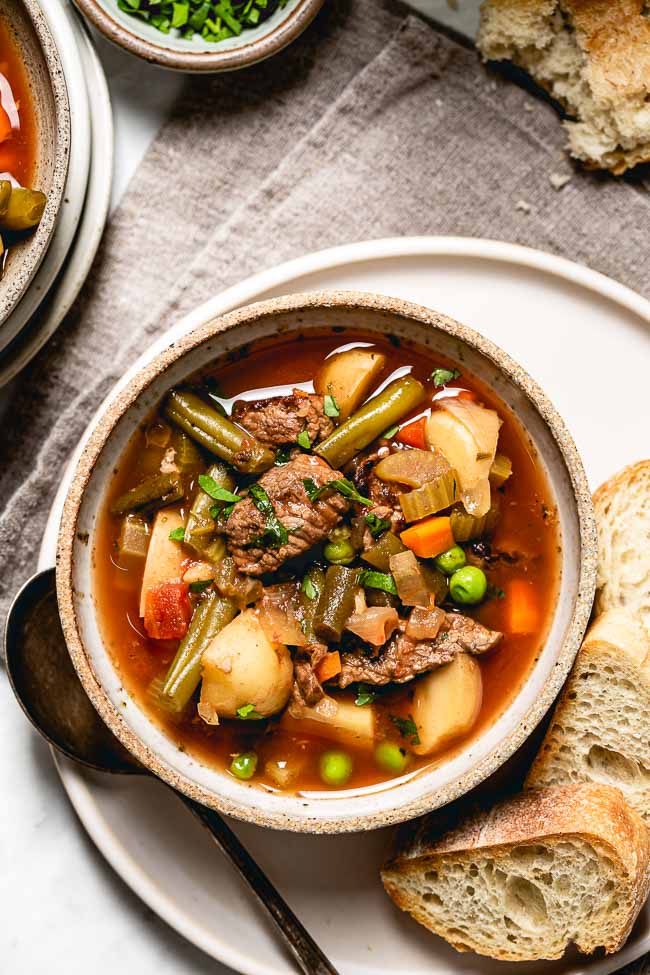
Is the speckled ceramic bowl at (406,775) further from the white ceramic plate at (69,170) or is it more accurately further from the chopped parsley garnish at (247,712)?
the white ceramic plate at (69,170)

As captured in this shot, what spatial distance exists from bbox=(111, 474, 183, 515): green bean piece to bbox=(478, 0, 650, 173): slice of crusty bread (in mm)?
1745

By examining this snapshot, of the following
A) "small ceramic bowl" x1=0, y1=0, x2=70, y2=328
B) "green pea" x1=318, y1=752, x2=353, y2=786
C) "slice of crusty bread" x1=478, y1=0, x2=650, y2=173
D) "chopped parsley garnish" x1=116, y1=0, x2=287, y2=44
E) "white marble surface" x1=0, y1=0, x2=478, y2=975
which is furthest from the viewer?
"white marble surface" x1=0, y1=0, x2=478, y2=975

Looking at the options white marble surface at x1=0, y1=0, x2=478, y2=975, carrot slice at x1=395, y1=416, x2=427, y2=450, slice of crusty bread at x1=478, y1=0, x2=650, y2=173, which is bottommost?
white marble surface at x1=0, y1=0, x2=478, y2=975

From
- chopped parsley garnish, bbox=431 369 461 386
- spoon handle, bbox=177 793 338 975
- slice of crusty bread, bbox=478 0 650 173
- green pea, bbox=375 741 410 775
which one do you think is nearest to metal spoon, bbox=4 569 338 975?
spoon handle, bbox=177 793 338 975

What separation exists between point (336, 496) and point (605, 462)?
36.0 inches

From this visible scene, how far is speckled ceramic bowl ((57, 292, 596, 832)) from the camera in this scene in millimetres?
2619

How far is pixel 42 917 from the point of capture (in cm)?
346

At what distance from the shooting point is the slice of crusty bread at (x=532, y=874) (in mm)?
2836

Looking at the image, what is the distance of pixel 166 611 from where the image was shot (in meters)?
2.81

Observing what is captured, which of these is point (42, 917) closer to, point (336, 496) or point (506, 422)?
point (336, 496)

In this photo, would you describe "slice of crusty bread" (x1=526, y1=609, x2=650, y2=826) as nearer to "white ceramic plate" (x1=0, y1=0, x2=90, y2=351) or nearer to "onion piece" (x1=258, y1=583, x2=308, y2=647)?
"onion piece" (x1=258, y1=583, x2=308, y2=647)

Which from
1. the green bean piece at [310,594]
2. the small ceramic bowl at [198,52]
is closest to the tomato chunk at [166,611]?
the green bean piece at [310,594]

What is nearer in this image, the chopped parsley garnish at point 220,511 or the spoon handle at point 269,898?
the chopped parsley garnish at point 220,511

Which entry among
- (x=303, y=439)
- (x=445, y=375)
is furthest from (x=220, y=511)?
(x=445, y=375)
